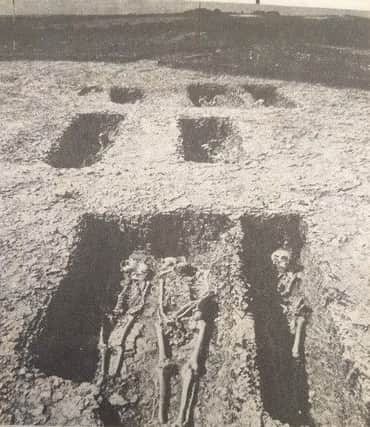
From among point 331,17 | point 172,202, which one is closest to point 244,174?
point 172,202

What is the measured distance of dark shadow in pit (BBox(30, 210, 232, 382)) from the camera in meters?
1.82

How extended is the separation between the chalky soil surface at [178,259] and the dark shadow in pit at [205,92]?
522mm

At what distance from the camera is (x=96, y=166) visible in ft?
9.30

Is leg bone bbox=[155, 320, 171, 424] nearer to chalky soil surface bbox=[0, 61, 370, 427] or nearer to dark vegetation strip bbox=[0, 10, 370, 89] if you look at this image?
chalky soil surface bbox=[0, 61, 370, 427]

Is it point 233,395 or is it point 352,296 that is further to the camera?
point 352,296

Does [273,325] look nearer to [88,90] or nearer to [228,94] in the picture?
[228,94]

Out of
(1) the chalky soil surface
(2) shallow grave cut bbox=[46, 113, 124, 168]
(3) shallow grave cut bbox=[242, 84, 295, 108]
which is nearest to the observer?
(1) the chalky soil surface

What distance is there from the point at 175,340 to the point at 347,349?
846 mm

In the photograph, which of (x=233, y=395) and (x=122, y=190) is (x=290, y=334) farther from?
(x=122, y=190)

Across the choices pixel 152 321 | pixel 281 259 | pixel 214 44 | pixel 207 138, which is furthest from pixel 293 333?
pixel 214 44

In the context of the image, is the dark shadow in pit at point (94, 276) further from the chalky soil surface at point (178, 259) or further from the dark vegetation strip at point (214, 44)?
the dark vegetation strip at point (214, 44)

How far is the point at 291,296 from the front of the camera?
234 cm

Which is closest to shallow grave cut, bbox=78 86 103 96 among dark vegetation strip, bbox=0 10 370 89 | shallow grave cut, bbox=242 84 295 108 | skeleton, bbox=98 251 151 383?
dark vegetation strip, bbox=0 10 370 89

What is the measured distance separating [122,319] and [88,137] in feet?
6.70
